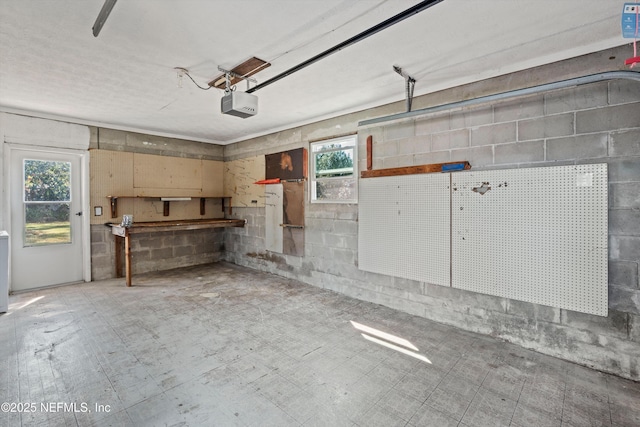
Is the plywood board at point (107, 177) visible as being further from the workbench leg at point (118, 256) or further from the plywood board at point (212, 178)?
the plywood board at point (212, 178)

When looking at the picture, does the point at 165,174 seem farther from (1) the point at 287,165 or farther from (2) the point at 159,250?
(1) the point at 287,165

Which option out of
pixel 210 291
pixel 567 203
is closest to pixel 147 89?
pixel 210 291

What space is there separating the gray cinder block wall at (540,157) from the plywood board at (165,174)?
3406 millimetres

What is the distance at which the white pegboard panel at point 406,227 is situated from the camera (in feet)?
10.3

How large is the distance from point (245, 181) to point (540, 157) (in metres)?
4.69

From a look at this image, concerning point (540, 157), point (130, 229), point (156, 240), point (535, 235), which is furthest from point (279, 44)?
point (156, 240)

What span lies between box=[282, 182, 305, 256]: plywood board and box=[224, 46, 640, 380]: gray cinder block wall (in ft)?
3.04

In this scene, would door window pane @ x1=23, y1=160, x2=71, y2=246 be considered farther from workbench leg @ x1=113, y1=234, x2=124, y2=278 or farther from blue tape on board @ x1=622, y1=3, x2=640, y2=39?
blue tape on board @ x1=622, y1=3, x2=640, y2=39

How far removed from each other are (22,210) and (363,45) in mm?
5099

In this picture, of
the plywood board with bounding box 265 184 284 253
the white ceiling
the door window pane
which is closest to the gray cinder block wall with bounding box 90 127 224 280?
the door window pane

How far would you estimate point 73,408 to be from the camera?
74.7 inches

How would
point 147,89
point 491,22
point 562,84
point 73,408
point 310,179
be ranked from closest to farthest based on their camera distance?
point 73,408 → point 491,22 → point 562,84 → point 147,89 → point 310,179

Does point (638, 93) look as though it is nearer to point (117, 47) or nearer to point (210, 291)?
point (117, 47)

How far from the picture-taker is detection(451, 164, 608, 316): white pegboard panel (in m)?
2.34
